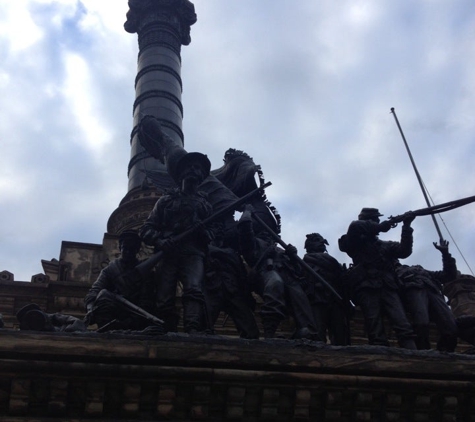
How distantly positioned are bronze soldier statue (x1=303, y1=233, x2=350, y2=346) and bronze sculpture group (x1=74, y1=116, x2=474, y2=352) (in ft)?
0.04

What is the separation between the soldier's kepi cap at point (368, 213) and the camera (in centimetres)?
938

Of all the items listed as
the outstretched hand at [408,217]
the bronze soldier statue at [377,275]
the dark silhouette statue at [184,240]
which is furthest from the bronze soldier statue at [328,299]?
the dark silhouette statue at [184,240]

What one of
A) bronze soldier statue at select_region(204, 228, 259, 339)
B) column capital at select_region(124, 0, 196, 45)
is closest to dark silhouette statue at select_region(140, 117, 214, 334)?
bronze soldier statue at select_region(204, 228, 259, 339)

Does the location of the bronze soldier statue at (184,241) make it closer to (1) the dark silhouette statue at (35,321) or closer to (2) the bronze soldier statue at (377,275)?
(1) the dark silhouette statue at (35,321)

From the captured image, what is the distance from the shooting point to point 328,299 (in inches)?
355

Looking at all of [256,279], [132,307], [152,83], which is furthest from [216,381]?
[152,83]

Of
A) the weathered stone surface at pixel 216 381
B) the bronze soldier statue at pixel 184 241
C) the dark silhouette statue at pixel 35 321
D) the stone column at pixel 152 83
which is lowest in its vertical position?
the weathered stone surface at pixel 216 381

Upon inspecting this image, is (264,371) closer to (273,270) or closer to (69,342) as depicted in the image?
(69,342)

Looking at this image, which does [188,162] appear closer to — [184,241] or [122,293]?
[184,241]

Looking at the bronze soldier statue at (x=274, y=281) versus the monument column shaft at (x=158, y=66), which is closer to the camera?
the bronze soldier statue at (x=274, y=281)

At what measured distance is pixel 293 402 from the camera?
21.1 feet

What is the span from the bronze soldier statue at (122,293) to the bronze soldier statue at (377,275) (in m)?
2.28

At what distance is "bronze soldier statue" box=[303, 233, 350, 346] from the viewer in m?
8.90

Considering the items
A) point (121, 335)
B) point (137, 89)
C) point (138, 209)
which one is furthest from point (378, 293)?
Result: point (137, 89)
